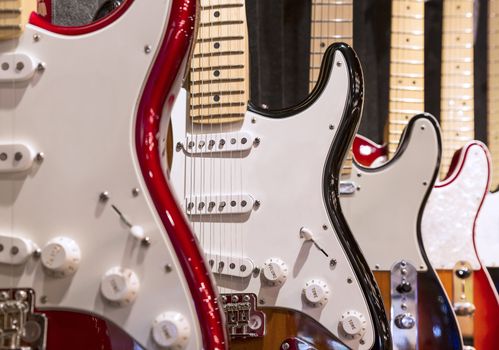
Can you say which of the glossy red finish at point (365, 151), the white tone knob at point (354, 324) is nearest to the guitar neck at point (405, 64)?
the glossy red finish at point (365, 151)

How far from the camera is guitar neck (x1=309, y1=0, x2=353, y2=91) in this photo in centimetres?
170

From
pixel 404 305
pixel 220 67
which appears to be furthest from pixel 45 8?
pixel 404 305

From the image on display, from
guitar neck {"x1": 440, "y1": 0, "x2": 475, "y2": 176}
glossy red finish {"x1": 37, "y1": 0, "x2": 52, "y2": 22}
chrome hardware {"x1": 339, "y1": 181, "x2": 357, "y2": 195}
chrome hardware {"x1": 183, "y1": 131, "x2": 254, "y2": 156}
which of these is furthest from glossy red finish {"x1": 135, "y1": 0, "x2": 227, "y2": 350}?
guitar neck {"x1": 440, "y1": 0, "x2": 475, "y2": 176}

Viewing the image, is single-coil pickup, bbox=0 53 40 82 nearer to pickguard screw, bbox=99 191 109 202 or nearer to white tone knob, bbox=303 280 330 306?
pickguard screw, bbox=99 191 109 202

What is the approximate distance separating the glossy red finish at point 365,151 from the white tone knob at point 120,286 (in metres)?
1.00

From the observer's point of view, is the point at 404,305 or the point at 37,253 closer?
the point at 37,253

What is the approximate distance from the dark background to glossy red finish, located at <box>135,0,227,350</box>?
1.03 meters

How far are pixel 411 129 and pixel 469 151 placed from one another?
206mm

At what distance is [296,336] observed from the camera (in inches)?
42.1

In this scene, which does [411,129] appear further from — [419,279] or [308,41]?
[308,41]

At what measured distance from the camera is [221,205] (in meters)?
1.09

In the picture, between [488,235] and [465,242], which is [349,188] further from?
[488,235]

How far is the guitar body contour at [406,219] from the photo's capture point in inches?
54.9

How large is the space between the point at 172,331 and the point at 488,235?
1.15 m
